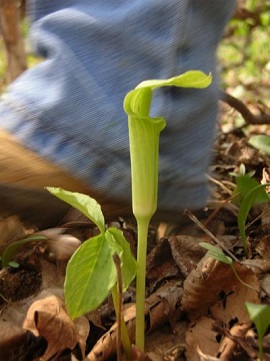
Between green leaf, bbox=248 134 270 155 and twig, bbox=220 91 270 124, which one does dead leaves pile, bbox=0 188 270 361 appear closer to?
green leaf, bbox=248 134 270 155

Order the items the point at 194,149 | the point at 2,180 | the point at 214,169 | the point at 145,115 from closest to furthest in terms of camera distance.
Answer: the point at 145,115 → the point at 2,180 → the point at 194,149 → the point at 214,169

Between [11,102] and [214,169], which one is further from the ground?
[11,102]

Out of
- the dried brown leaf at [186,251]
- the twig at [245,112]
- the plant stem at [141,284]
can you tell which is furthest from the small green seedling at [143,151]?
the twig at [245,112]

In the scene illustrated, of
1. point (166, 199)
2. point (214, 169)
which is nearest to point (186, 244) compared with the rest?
point (166, 199)

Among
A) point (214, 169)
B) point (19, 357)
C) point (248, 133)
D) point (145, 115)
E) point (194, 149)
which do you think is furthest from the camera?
point (248, 133)

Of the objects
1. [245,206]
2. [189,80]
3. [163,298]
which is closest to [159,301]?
[163,298]

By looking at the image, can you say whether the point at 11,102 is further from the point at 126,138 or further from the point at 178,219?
the point at 178,219

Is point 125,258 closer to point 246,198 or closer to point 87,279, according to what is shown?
point 87,279
